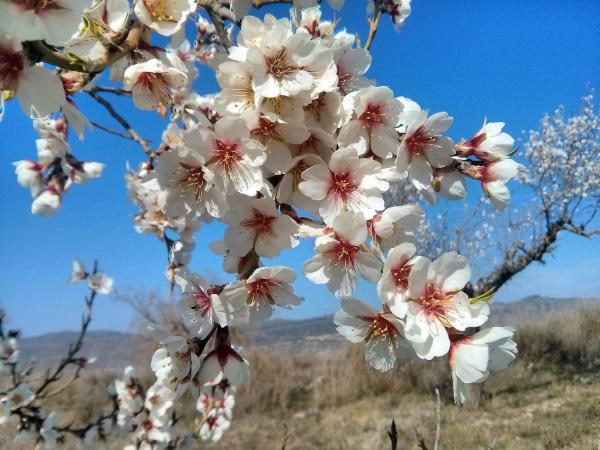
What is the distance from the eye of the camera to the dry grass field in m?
5.36

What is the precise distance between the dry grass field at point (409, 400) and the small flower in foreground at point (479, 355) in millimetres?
3327

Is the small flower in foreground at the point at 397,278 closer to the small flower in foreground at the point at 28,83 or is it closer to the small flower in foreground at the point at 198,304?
the small flower in foreground at the point at 198,304

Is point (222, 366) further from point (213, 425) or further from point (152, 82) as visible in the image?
point (213, 425)

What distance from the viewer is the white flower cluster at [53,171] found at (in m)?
2.13

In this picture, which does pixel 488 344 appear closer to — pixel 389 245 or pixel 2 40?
pixel 389 245

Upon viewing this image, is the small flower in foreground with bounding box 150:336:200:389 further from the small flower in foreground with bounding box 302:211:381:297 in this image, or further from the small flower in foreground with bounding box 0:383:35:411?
the small flower in foreground with bounding box 0:383:35:411

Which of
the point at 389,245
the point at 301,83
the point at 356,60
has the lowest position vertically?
the point at 389,245

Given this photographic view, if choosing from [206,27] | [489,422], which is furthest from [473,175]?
[489,422]

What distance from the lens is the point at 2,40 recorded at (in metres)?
0.51

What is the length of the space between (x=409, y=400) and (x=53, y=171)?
765 cm

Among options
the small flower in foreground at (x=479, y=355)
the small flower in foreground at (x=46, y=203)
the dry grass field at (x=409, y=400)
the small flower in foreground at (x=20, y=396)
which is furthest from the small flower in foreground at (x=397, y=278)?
the dry grass field at (x=409, y=400)

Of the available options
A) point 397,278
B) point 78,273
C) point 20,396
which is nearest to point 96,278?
point 78,273

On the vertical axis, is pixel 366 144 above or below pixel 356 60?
below

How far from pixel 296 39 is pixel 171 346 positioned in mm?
598
